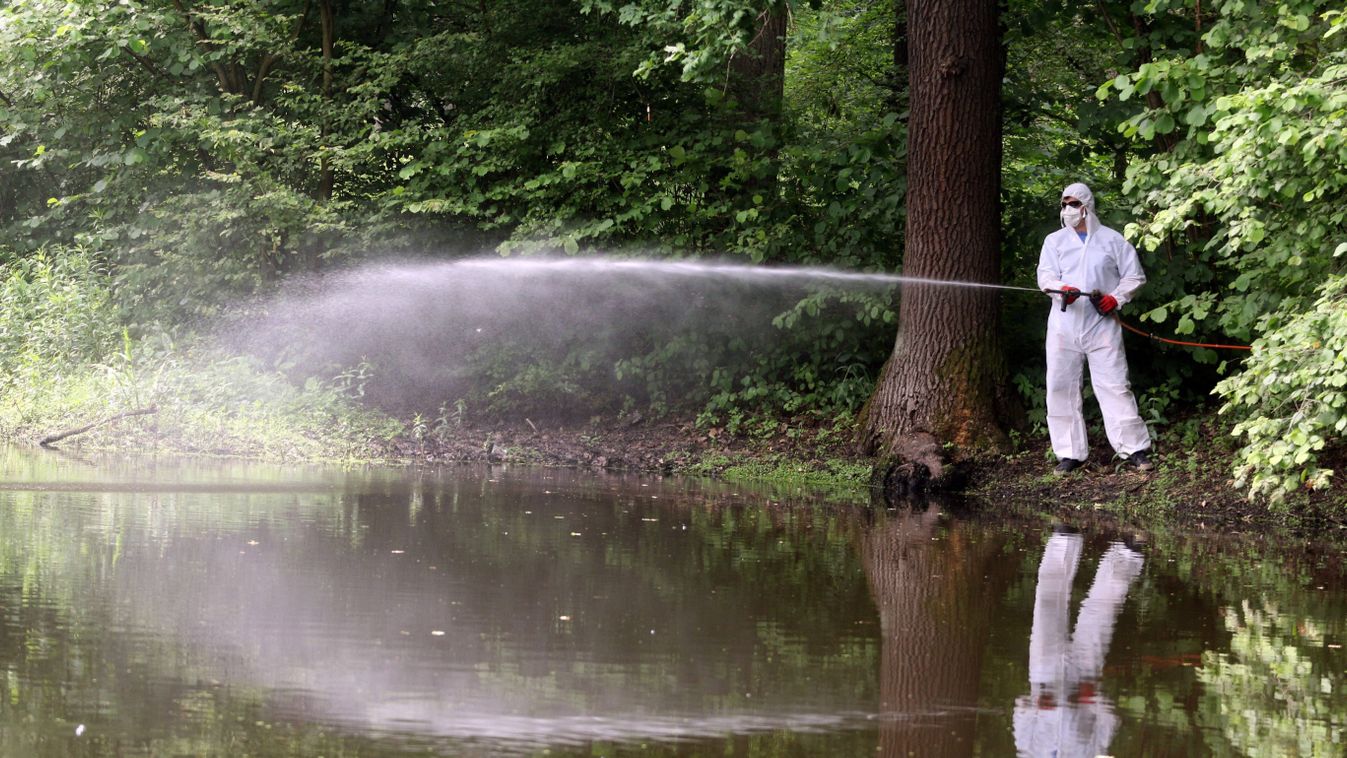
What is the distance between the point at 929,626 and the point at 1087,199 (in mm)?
5800

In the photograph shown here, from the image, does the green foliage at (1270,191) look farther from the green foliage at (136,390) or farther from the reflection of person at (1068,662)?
the green foliage at (136,390)

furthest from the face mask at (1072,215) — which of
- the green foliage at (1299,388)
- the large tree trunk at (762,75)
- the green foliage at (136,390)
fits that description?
the green foliage at (136,390)

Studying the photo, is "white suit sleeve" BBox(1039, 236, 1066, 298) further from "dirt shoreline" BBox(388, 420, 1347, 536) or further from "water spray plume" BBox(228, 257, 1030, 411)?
"water spray plume" BBox(228, 257, 1030, 411)

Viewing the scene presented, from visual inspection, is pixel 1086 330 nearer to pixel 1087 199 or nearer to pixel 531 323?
pixel 1087 199

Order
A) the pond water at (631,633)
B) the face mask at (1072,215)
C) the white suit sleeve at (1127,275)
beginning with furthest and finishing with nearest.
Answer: the face mask at (1072,215), the white suit sleeve at (1127,275), the pond water at (631,633)

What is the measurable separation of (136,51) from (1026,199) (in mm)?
Answer: 9356

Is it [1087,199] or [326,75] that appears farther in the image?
[326,75]

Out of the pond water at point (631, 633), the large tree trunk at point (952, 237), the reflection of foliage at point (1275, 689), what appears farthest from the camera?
the large tree trunk at point (952, 237)

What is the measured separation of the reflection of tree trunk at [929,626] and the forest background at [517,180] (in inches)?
157

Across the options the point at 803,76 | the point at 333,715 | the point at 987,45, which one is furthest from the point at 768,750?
the point at 803,76

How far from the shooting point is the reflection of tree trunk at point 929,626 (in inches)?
178

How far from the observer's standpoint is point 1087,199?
10.9 meters

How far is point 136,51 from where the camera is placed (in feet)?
48.7

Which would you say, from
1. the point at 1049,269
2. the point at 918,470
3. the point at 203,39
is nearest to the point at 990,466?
the point at 918,470
